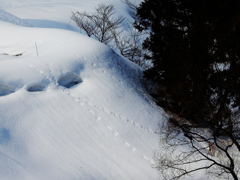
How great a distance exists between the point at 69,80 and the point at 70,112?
1689 millimetres

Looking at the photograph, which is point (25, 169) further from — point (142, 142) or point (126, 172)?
point (142, 142)

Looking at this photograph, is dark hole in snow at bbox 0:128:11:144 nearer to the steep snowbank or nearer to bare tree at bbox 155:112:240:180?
the steep snowbank

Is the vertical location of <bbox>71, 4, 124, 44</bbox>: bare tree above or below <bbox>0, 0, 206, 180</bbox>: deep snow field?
above

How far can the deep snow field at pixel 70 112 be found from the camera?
18.0 ft

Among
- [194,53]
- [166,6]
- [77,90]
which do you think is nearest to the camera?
[77,90]

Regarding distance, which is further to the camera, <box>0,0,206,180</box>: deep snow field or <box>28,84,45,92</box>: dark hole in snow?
<box>28,84,45,92</box>: dark hole in snow

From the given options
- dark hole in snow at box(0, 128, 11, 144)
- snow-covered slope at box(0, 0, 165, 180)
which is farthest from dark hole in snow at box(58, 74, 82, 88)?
dark hole in snow at box(0, 128, 11, 144)

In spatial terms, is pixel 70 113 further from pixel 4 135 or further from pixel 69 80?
pixel 4 135

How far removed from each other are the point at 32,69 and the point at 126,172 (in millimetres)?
4984

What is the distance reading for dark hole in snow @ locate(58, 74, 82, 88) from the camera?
789cm

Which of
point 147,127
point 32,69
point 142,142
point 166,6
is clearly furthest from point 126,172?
point 166,6

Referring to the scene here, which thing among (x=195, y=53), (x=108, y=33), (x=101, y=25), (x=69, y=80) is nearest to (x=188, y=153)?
(x=195, y=53)

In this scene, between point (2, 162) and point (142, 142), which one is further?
point (142, 142)

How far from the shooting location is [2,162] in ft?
15.6
